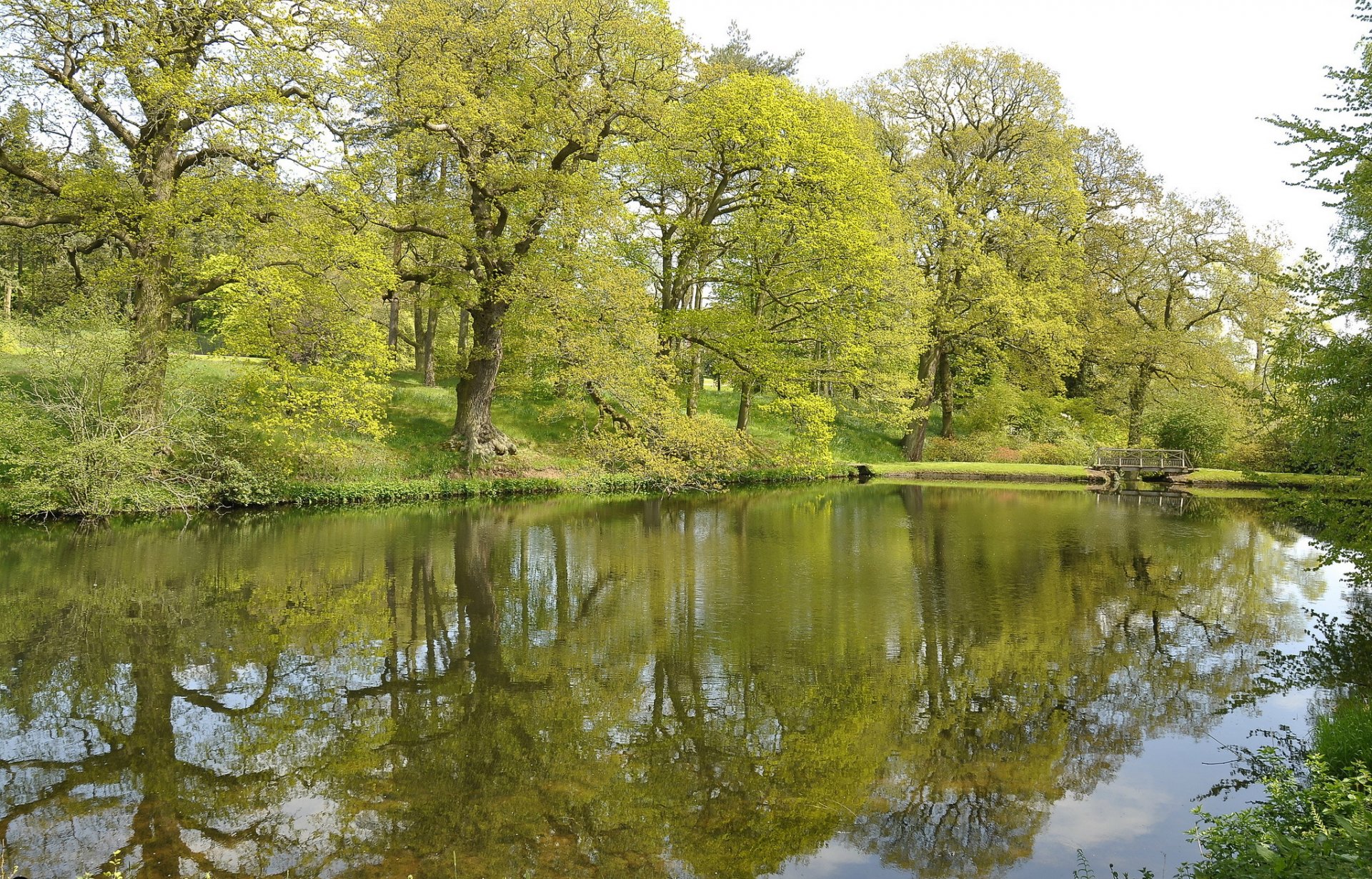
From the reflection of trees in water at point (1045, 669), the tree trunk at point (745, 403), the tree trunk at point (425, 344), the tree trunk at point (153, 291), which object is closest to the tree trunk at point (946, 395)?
the tree trunk at point (745, 403)

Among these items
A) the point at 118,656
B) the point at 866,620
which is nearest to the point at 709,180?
the point at 866,620

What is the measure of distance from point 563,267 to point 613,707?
17777mm

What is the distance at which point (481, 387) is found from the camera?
25250 mm

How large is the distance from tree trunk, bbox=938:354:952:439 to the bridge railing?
7.09 meters

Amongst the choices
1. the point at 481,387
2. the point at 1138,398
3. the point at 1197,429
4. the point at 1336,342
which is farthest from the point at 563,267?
the point at 1138,398

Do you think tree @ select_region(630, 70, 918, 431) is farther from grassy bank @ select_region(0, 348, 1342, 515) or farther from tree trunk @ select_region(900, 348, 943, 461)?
tree trunk @ select_region(900, 348, 943, 461)

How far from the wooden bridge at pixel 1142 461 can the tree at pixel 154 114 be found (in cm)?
2756

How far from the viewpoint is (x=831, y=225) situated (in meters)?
26.2

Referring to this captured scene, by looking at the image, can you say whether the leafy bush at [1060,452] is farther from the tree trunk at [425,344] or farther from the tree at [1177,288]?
the tree trunk at [425,344]

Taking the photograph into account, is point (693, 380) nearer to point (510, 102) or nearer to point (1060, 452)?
point (510, 102)

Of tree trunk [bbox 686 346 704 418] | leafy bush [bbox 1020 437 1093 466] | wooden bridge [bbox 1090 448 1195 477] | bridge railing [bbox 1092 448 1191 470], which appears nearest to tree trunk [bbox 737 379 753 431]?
tree trunk [bbox 686 346 704 418]

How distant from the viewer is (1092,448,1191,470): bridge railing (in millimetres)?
30578

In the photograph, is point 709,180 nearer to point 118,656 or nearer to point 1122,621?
point 1122,621

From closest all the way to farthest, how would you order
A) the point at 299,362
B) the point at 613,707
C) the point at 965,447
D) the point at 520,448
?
the point at 613,707
the point at 299,362
the point at 520,448
the point at 965,447
